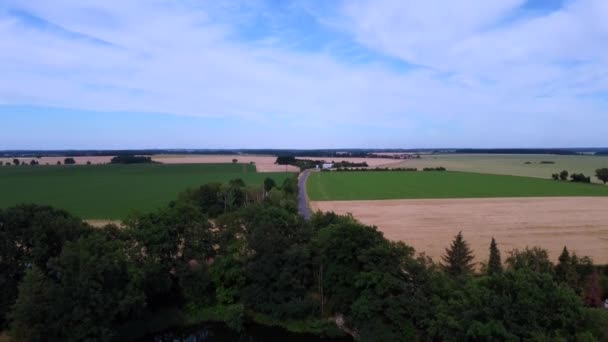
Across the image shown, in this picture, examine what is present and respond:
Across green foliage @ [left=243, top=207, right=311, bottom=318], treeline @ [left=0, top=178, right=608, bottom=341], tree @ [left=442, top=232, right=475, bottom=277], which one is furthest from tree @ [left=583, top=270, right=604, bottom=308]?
green foliage @ [left=243, top=207, right=311, bottom=318]

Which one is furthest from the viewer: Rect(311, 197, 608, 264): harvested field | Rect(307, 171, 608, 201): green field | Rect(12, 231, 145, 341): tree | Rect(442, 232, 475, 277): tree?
Rect(307, 171, 608, 201): green field

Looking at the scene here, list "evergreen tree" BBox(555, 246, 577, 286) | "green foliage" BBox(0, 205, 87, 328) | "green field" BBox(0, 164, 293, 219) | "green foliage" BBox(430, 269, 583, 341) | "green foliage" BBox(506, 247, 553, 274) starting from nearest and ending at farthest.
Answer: "green foliage" BBox(430, 269, 583, 341), "green foliage" BBox(0, 205, 87, 328), "green foliage" BBox(506, 247, 553, 274), "evergreen tree" BBox(555, 246, 577, 286), "green field" BBox(0, 164, 293, 219)

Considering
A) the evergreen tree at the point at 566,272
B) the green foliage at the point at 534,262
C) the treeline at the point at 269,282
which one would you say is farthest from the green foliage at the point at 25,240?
the evergreen tree at the point at 566,272

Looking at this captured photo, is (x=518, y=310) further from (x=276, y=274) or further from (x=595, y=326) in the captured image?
(x=276, y=274)

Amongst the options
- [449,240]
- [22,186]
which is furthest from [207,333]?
[22,186]

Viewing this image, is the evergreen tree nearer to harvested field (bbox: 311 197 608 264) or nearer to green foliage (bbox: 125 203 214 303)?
harvested field (bbox: 311 197 608 264)

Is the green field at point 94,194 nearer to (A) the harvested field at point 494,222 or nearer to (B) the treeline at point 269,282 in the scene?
(B) the treeline at point 269,282

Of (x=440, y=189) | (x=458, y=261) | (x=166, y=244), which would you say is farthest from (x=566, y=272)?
(x=440, y=189)

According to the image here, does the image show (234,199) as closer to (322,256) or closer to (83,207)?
(83,207)
